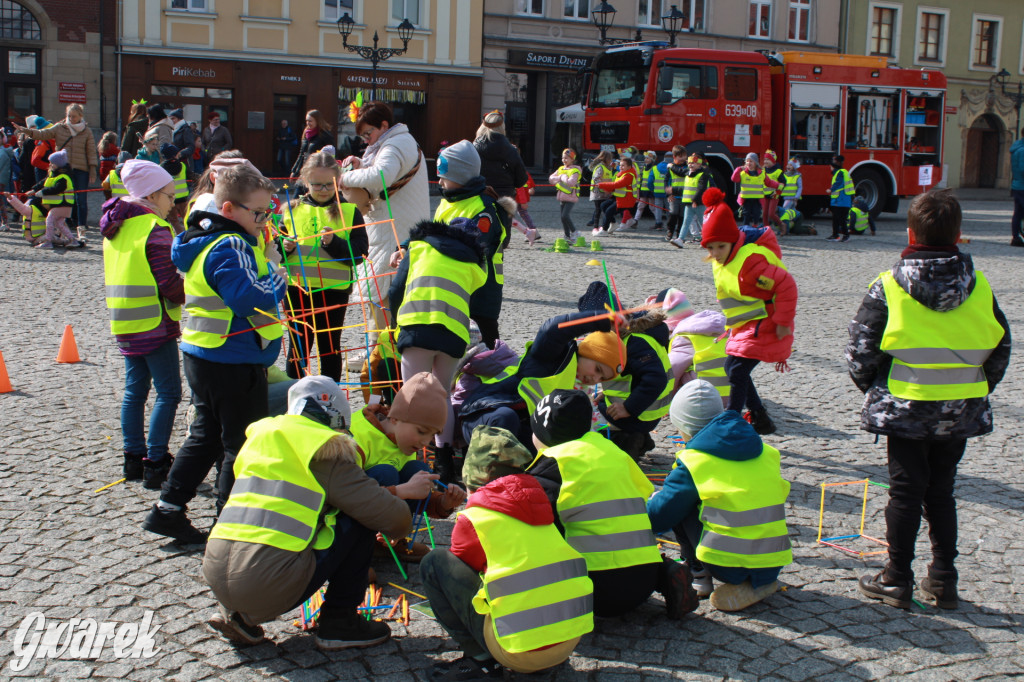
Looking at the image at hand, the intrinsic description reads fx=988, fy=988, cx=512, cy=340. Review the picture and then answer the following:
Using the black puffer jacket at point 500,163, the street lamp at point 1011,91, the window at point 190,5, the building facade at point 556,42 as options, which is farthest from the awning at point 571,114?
the black puffer jacket at point 500,163

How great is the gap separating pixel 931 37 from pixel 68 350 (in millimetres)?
37725

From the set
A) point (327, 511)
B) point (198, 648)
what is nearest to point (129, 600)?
point (198, 648)

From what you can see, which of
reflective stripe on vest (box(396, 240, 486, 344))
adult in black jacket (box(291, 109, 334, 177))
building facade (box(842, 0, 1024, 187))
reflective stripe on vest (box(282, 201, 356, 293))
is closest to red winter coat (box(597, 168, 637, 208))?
adult in black jacket (box(291, 109, 334, 177))

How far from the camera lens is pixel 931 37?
37656 millimetres

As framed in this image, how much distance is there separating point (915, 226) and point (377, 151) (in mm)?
3809

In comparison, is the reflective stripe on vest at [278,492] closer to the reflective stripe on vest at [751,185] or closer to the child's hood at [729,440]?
the child's hood at [729,440]

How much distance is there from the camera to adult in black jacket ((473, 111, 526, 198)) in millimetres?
10422

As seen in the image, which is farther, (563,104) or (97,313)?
(563,104)

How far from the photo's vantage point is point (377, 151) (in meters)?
6.62

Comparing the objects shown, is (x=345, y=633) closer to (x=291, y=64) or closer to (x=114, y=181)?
(x=114, y=181)

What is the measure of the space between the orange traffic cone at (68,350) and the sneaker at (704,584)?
5347 millimetres

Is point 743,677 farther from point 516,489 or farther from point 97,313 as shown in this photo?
point 97,313

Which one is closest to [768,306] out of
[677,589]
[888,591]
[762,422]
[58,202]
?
[762,422]

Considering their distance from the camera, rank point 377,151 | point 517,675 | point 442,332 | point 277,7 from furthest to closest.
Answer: point 277,7 → point 377,151 → point 442,332 → point 517,675
